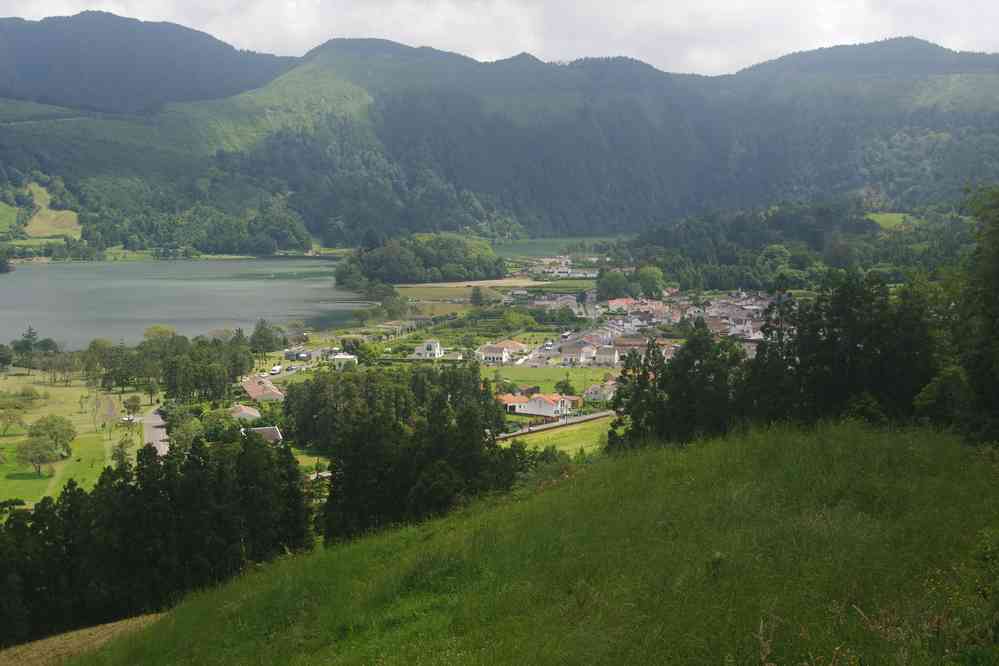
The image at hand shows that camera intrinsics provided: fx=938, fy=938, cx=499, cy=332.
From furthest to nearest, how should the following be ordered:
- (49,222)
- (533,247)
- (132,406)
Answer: (533,247) < (49,222) < (132,406)

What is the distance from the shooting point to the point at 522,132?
632ft

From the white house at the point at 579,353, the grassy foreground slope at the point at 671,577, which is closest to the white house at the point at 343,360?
the white house at the point at 579,353

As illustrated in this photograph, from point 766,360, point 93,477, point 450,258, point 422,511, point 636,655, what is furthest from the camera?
point 450,258

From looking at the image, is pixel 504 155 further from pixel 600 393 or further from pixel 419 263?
pixel 600 393

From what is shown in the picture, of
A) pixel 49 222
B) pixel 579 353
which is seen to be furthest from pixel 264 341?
pixel 49 222

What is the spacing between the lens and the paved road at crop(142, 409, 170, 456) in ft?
85.1

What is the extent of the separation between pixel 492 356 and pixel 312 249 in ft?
289

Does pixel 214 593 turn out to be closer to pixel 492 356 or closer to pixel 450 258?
pixel 492 356

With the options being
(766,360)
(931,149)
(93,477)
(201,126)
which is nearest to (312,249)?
(201,126)

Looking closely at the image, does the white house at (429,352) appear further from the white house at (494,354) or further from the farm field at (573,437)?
the farm field at (573,437)

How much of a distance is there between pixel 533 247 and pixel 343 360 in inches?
3552

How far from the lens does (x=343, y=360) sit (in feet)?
130

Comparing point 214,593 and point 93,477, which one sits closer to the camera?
point 214,593

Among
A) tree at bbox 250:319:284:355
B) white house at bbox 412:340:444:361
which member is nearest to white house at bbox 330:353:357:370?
white house at bbox 412:340:444:361
